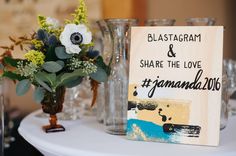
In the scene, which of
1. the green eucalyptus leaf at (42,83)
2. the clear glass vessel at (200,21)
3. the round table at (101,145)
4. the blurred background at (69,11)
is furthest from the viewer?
the blurred background at (69,11)

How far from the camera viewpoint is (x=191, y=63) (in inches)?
36.1

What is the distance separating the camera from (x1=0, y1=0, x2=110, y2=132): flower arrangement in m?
0.98

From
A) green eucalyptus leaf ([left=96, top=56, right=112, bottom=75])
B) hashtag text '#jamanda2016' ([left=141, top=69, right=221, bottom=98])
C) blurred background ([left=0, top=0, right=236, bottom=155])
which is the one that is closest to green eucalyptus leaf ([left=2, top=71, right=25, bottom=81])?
green eucalyptus leaf ([left=96, top=56, right=112, bottom=75])

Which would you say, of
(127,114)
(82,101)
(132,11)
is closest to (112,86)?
(127,114)

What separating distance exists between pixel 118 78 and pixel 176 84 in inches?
7.9

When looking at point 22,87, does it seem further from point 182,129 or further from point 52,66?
point 182,129

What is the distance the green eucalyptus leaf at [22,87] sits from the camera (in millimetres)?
977

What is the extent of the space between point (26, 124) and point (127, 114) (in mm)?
379

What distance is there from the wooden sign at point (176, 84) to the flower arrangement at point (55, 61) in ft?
0.43

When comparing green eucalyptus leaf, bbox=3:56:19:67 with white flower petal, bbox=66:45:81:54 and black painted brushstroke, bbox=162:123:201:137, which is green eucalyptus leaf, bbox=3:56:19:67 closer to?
white flower petal, bbox=66:45:81:54

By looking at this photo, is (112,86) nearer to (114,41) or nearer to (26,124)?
(114,41)

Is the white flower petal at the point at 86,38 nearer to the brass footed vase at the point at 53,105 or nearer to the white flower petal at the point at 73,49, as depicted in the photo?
the white flower petal at the point at 73,49

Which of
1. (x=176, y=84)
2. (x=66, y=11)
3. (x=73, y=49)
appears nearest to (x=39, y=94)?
(x=73, y=49)

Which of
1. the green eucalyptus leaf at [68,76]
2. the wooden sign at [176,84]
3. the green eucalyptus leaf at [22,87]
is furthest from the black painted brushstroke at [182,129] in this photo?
the green eucalyptus leaf at [22,87]
